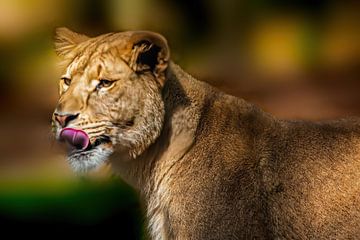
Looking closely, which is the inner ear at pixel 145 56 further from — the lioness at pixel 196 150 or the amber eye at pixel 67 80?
the amber eye at pixel 67 80

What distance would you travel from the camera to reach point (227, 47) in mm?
6984

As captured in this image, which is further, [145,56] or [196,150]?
[196,150]

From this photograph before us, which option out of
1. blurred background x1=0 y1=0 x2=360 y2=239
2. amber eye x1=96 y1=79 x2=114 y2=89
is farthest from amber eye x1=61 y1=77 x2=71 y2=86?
blurred background x1=0 y1=0 x2=360 y2=239

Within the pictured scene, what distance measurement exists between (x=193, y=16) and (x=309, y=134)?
3.30 meters

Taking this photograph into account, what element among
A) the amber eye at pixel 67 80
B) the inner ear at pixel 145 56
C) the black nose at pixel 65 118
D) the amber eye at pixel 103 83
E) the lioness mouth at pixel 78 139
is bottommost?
the lioness mouth at pixel 78 139

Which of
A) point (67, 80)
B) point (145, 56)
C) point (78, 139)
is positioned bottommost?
point (78, 139)

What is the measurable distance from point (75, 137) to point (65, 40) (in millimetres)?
617

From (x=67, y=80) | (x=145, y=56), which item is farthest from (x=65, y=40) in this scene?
(x=145, y=56)

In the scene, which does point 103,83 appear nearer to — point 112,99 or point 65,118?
point 112,99

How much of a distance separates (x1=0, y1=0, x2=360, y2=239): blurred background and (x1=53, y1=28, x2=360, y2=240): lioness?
2.73 meters

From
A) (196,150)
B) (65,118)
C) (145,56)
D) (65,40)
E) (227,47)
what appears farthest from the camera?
(227,47)

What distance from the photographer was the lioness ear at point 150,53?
146 inches

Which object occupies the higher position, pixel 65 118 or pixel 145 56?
pixel 145 56

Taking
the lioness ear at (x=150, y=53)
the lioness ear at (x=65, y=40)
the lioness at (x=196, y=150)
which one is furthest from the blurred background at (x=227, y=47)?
the lioness ear at (x=150, y=53)
